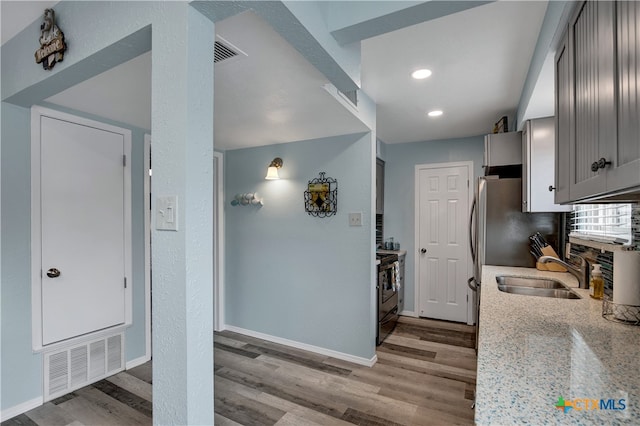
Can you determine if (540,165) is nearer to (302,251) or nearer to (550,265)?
(550,265)

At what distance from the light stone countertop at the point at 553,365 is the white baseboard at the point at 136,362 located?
291 cm

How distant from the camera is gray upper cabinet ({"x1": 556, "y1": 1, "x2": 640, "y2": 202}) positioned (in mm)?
821

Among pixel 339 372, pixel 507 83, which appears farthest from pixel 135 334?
pixel 507 83

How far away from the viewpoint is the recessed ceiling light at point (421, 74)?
2240 millimetres

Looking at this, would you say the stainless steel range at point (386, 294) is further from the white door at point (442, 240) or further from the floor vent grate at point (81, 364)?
the floor vent grate at point (81, 364)

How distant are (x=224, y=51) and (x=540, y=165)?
2425mm

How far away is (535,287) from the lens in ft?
7.68

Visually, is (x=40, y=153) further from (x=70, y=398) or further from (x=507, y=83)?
(x=507, y=83)

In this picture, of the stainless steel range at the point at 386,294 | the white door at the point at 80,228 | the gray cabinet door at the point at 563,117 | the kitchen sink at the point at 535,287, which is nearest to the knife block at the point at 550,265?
the kitchen sink at the point at 535,287

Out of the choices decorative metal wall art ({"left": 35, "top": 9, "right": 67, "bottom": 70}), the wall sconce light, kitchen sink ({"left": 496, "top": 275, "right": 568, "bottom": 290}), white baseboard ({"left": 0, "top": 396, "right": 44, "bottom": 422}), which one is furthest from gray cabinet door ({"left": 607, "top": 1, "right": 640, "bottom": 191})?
white baseboard ({"left": 0, "top": 396, "right": 44, "bottom": 422})

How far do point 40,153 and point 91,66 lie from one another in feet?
4.03

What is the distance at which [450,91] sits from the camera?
258cm

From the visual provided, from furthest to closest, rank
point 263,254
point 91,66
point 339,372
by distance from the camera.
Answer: point 263,254 < point 339,372 < point 91,66

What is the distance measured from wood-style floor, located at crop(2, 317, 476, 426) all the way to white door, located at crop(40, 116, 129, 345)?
541mm
